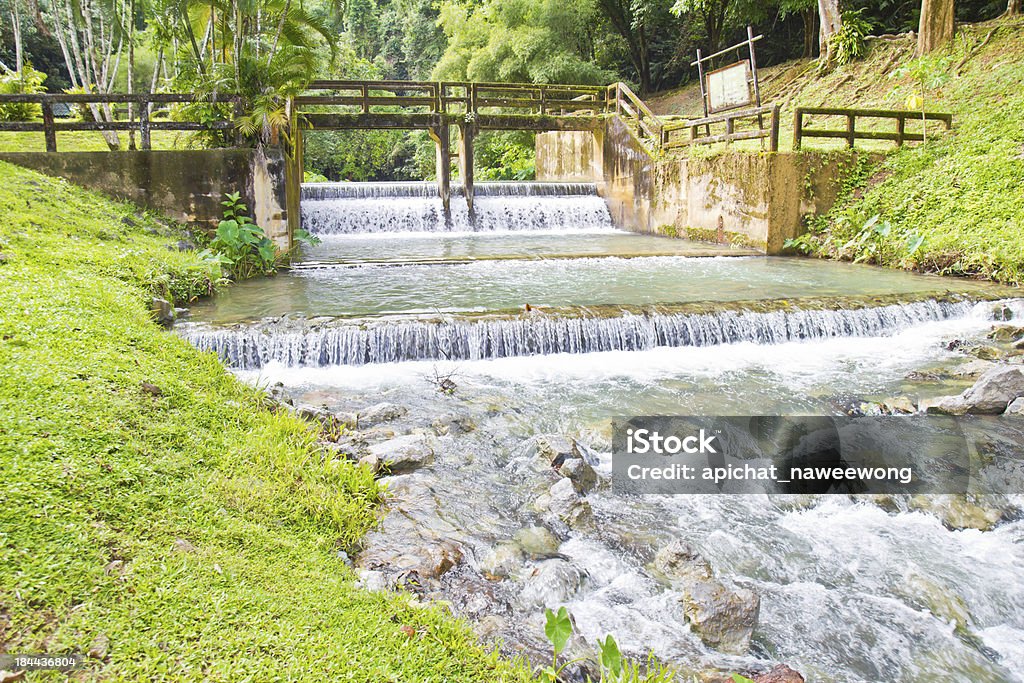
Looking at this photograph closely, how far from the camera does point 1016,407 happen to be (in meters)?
5.77

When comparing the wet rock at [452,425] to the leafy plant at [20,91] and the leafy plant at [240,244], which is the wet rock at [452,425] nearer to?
the leafy plant at [240,244]

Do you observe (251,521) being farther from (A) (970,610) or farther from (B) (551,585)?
(A) (970,610)

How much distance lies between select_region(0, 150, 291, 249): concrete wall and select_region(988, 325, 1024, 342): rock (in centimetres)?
1147

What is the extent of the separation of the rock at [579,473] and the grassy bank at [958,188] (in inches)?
359

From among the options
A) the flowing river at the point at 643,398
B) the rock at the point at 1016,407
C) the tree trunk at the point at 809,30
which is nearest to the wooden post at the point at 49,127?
the flowing river at the point at 643,398

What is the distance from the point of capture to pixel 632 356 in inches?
307

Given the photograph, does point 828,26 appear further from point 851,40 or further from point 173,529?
point 173,529

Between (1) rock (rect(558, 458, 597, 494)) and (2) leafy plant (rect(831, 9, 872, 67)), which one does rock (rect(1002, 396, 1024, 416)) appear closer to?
(1) rock (rect(558, 458, 597, 494))

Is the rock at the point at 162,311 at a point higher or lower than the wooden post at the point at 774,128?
lower

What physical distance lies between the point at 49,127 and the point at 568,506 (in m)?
11.7

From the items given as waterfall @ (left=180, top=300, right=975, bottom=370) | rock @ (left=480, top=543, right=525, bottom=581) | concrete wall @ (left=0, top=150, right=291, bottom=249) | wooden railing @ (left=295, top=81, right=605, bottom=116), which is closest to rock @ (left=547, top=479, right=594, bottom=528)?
rock @ (left=480, top=543, right=525, bottom=581)

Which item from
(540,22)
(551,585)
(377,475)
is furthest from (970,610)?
(540,22)

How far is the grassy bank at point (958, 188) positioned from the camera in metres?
10.8

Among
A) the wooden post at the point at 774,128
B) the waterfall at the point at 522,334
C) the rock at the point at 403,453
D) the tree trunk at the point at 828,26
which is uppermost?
the tree trunk at the point at 828,26
